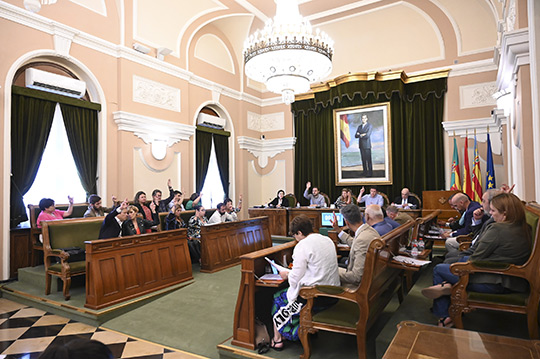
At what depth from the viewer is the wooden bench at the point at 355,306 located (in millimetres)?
2566

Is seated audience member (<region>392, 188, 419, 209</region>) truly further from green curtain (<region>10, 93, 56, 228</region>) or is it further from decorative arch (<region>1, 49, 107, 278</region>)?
green curtain (<region>10, 93, 56, 228</region>)

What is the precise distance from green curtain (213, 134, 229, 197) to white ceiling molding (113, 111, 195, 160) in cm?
128

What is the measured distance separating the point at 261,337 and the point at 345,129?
825cm

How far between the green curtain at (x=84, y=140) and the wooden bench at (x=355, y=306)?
229 inches

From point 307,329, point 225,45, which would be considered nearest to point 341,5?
point 225,45

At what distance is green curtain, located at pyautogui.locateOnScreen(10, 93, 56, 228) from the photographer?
588 centimetres

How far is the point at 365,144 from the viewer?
1014 centimetres

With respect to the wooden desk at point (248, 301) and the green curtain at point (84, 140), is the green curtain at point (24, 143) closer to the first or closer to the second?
the green curtain at point (84, 140)

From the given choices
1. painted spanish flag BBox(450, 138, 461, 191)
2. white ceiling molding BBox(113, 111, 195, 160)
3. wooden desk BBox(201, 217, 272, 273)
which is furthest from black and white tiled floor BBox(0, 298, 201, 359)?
painted spanish flag BBox(450, 138, 461, 191)

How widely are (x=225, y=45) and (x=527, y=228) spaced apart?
31.6 feet

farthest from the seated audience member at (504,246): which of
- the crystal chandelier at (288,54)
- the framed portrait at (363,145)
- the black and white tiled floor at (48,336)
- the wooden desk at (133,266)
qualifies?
the framed portrait at (363,145)

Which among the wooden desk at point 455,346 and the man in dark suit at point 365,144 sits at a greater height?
the man in dark suit at point 365,144

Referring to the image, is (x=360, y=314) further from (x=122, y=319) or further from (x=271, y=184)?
(x=271, y=184)

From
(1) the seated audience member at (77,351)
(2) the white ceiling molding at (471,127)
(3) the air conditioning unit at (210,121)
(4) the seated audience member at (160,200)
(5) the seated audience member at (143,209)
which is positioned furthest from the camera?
(3) the air conditioning unit at (210,121)
